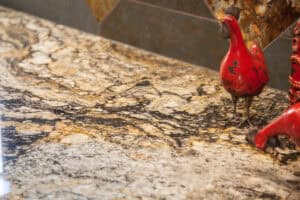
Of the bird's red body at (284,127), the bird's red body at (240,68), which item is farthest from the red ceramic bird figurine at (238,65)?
the bird's red body at (284,127)

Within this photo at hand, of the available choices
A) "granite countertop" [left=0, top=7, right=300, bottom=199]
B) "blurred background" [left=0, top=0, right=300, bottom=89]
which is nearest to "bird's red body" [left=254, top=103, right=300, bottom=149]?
"granite countertop" [left=0, top=7, right=300, bottom=199]

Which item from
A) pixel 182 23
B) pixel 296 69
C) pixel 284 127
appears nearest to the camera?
pixel 284 127

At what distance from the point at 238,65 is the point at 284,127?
17cm

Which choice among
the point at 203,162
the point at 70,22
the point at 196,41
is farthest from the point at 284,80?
the point at 70,22

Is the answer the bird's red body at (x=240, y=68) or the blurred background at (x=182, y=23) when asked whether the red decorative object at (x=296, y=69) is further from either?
the blurred background at (x=182, y=23)

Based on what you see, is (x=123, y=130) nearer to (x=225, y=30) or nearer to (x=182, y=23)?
(x=225, y=30)

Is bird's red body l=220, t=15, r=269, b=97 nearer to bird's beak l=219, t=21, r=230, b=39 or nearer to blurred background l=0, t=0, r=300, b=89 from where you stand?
bird's beak l=219, t=21, r=230, b=39

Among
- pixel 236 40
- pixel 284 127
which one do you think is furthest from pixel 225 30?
pixel 284 127

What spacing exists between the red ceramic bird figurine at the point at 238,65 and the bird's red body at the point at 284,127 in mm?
153

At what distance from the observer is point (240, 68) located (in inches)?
29.0

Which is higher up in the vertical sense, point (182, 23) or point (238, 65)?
point (182, 23)

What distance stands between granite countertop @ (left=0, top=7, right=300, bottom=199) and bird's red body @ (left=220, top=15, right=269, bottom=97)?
0.08 metres

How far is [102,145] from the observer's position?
0.74 metres

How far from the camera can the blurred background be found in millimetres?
909
